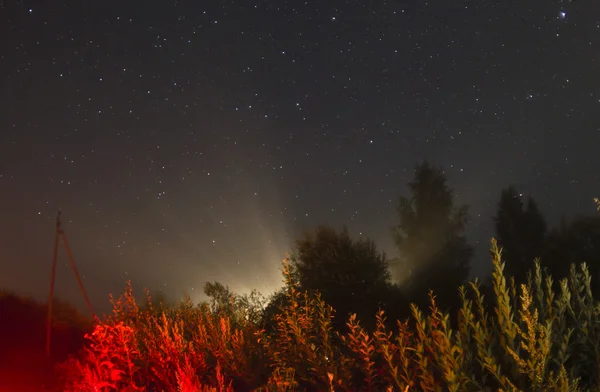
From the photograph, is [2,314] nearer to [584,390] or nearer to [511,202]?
[584,390]

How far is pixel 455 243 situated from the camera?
1078 inches

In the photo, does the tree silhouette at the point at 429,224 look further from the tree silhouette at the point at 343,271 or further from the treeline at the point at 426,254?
the tree silhouette at the point at 343,271

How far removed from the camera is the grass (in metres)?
2.81

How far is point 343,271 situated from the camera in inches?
461

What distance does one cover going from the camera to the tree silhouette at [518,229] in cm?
2003

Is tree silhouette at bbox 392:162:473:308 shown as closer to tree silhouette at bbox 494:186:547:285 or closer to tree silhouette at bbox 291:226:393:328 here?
tree silhouette at bbox 494:186:547:285

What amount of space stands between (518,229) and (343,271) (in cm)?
1498

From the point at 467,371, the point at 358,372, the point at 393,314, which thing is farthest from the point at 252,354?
the point at 393,314

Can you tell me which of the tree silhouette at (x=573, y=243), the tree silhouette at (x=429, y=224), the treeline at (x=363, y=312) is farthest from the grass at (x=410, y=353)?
the tree silhouette at (x=429, y=224)

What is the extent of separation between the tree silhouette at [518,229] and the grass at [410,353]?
614 inches

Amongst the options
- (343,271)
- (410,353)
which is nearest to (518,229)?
(343,271)

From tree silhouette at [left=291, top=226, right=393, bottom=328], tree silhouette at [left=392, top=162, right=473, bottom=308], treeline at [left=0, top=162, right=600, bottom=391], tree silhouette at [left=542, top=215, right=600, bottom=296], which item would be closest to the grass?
treeline at [left=0, top=162, right=600, bottom=391]

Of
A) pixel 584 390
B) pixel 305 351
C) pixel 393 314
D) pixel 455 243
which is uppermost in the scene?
pixel 455 243

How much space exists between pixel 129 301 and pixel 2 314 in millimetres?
9741
